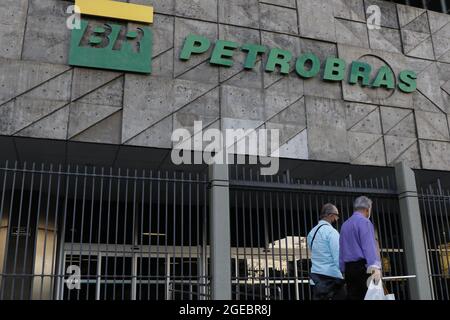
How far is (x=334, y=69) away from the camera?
1155 centimetres

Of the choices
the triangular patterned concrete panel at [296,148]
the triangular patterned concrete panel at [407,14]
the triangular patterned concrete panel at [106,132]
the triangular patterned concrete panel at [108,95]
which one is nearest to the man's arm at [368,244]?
the triangular patterned concrete panel at [296,148]

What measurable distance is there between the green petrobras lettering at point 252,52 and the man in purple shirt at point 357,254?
5805 mm

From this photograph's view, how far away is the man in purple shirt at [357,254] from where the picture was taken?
5609mm

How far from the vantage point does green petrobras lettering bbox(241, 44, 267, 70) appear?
10.9 metres

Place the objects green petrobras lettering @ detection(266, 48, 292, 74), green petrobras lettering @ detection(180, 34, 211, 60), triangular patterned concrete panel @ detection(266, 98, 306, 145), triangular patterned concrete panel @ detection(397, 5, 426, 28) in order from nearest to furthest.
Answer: green petrobras lettering @ detection(180, 34, 211, 60) → triangular patterned concrete panel @ detection(266, 98, 306, 145) → green petrobras lettering @ detection(266, 48, 292, 74) → triangular patterned concrete panel @ detection(397, 5, 426, 28)

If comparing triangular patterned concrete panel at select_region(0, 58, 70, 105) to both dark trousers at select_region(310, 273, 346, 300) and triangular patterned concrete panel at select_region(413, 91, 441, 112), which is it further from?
triangular patterned concrete panel at select_region(413, 91, 441, 112)

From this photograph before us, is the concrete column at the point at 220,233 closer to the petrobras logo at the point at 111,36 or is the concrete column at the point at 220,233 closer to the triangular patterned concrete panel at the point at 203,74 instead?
the triangular patterned concrete panel at the point at 203,74

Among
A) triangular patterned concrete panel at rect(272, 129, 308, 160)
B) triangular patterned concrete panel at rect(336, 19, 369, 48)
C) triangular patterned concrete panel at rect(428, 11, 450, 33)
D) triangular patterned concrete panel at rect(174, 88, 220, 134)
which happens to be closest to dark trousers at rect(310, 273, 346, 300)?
triangular patterned concrete panel at rect(272, 129, 308, 160)

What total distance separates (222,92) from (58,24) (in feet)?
11.9

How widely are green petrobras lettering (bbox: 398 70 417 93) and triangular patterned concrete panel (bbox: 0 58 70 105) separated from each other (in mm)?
8055

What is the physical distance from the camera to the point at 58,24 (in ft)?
32.5

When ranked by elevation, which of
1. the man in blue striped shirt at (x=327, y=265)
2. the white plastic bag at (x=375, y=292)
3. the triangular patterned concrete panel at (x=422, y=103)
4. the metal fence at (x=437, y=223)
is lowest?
the white plastic bag at (x=375, y=292)
